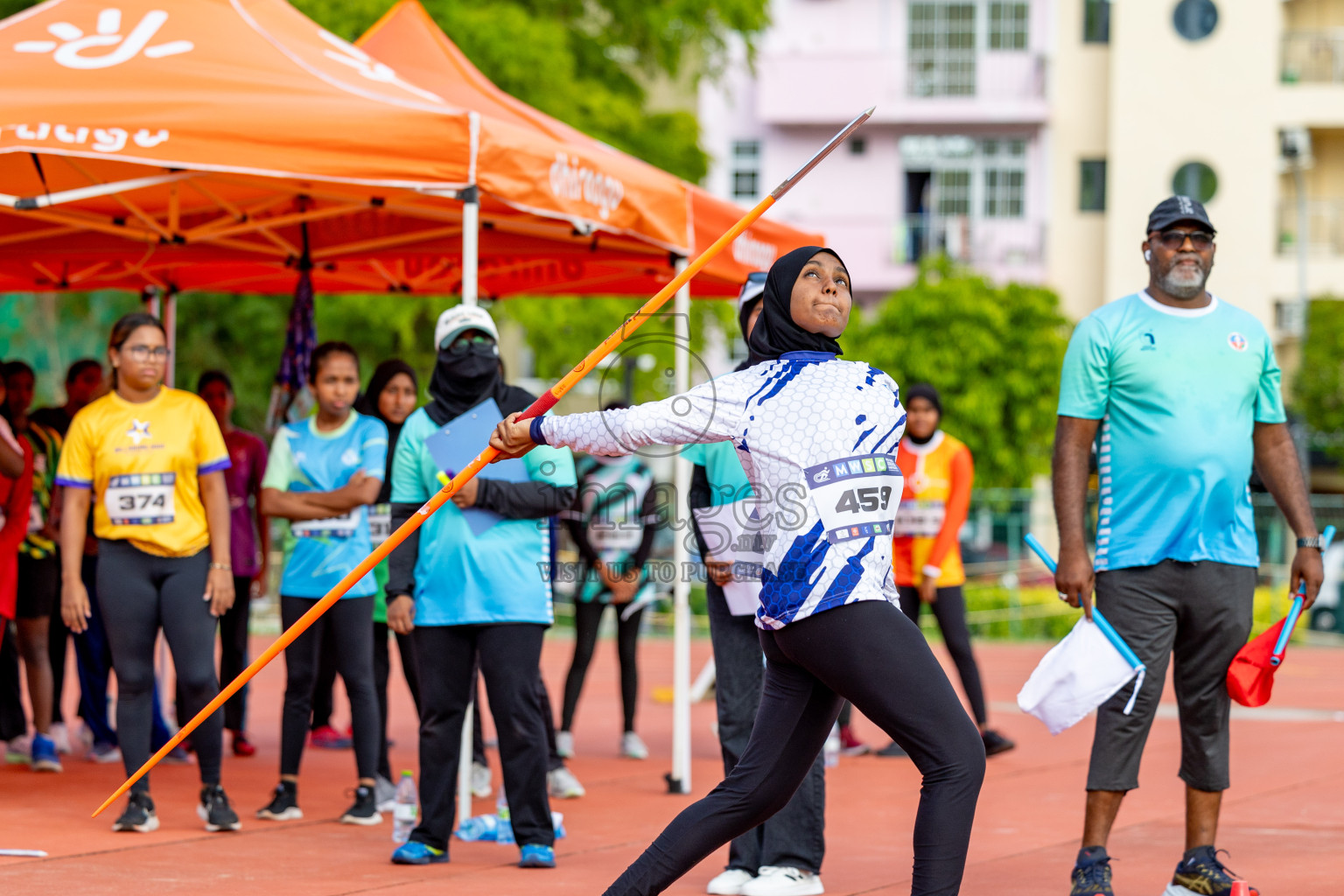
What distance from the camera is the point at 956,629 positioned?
9.57 meters

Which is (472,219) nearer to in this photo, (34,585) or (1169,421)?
(1169,421)

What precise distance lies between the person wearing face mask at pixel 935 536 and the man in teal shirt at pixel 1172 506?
12.5 ft

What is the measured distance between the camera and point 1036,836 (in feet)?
23.4

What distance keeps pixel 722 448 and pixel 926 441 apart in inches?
148

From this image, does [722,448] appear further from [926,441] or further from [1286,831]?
[926,441]

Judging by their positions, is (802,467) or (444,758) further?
(444,758)

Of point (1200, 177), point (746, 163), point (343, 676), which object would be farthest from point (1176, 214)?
point (746, 163)

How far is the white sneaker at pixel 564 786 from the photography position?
814 centimetres

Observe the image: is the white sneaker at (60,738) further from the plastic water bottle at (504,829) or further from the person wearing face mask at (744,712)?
the person wearing face mask at (744,712)

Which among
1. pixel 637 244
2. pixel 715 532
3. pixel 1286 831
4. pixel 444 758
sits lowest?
pixel 1286 831

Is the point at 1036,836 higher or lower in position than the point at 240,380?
lower

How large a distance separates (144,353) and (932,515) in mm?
4678

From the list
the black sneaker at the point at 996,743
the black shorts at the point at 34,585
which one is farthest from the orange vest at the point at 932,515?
the black shorts at the point at 34,585

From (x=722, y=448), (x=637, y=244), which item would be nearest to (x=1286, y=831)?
(x=722, y=448)
